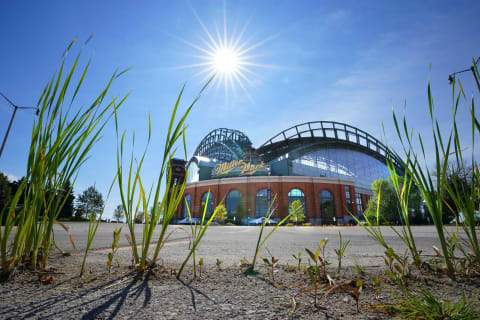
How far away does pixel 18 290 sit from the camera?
0.93 m

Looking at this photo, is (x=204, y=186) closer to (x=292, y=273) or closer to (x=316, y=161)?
(x=316, y=161)

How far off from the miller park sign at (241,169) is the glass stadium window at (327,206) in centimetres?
1169

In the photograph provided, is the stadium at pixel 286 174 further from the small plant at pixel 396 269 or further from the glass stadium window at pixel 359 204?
the small plant at pixel 396 269

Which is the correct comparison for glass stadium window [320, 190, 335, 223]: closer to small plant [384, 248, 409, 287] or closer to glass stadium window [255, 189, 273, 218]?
glass stadium window [255, 189, 273, 218]

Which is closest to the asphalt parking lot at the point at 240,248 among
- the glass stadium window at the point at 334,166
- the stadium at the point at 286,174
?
the stadium at the point at 286,174

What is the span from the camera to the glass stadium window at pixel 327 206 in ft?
118

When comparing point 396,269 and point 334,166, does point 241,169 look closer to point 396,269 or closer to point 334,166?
point 334,166

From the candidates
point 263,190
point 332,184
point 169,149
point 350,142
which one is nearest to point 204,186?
point 263,190

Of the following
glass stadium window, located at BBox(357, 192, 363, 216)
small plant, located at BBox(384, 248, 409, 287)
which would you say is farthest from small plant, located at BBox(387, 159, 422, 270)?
glass stadium window, located at BBox(357, 192, 363, 216)

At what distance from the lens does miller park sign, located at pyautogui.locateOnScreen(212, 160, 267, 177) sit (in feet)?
139

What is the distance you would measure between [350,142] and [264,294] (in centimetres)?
5214

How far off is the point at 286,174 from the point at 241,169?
850 centimetres

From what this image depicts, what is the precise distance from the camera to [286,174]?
43688 millimetres

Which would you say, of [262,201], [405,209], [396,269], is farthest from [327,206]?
[396,269]
